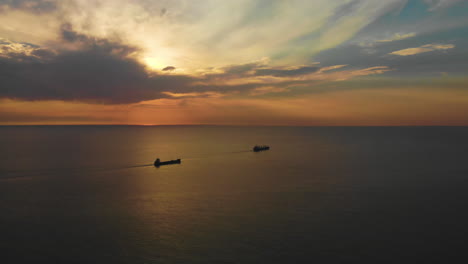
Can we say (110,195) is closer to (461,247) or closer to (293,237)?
(293,237)

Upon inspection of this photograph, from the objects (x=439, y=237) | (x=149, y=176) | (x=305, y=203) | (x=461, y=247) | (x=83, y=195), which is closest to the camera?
(x=461, y=247)

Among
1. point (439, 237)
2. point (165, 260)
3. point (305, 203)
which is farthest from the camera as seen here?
point (305, 203)

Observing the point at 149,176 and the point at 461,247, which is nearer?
the point at 461,247

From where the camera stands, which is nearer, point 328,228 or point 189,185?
point 328,228

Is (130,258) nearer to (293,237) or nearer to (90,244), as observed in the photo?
(90,244)

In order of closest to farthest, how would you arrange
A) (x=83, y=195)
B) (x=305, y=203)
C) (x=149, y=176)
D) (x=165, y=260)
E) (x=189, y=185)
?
(x=165, y=260)
(x=305, y=203)
(x=83, y=195)
(x=189, y=185)
(x=149, y=176)

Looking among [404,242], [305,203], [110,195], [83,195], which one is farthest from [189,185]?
[404,242]

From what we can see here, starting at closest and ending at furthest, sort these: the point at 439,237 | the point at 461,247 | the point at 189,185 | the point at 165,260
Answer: the point at 165,260 < the point at 461,247 < the point at 439,237 < the point at 189,185

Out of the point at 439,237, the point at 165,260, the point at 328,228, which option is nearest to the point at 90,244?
the point at 165,260

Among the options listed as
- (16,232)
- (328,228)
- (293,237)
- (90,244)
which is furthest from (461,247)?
(16,232)
